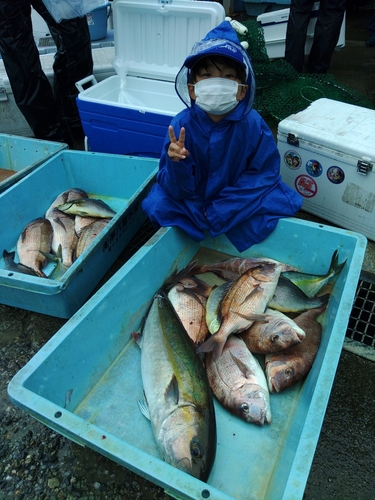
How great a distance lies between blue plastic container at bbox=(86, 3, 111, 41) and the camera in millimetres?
5961

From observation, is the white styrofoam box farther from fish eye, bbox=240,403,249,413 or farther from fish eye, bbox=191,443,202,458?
fish eye, bbox=191,443,202,458

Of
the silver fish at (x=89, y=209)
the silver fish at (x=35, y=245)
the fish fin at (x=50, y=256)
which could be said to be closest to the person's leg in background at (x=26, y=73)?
the silver fish at (x=89, y=209)

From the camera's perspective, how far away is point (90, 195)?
12.5 ft

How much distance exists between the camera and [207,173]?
2.70 metres

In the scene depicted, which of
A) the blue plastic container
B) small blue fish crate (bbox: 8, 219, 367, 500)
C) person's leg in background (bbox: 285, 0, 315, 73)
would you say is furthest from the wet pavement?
the blue plastic container

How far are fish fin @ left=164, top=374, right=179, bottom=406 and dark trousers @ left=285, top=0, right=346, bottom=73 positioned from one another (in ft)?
16.5

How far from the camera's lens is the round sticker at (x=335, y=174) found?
298 cm

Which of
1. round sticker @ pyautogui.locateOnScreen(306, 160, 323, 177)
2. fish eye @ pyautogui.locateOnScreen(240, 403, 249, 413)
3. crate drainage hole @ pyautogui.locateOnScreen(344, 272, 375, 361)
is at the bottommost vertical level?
crate drainage hole @ pyautogui.locateOnScreen(344, 272, 375, 361)

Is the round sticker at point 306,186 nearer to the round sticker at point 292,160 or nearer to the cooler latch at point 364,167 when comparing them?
the round sticker at point 292,160

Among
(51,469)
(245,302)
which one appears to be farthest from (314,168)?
(51,469)

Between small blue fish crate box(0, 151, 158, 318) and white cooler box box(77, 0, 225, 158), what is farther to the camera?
white cooler box box(77, 0, 225, 158)

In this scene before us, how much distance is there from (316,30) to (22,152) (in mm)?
4149

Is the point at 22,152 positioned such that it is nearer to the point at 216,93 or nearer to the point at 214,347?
the point at 216,93

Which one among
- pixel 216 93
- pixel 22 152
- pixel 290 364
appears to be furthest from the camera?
pixel 22 152
